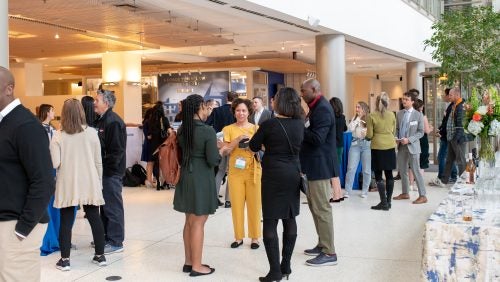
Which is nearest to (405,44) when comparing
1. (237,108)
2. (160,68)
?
(160,68)

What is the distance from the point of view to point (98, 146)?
4.63 m

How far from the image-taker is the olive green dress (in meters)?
4.22

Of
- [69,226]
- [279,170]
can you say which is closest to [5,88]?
[279,170]

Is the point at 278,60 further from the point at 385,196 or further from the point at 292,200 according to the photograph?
the point at 292,200

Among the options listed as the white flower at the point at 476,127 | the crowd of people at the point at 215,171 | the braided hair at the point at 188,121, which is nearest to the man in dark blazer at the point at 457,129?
the crowd of people at the point at 215,171

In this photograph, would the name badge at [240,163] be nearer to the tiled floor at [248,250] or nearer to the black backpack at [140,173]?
the tiled floor at [248,250]

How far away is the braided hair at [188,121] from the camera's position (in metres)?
4.21

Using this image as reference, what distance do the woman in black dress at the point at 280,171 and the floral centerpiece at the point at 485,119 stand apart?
124cm

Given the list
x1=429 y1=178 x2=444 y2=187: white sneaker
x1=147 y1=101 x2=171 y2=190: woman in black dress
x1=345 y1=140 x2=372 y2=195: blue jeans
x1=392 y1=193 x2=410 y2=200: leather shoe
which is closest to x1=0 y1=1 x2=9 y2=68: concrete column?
x1=147 y1=101 x2=171 y2=190: woman in black dress

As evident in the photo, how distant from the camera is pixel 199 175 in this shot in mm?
4266

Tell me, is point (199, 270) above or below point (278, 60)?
below

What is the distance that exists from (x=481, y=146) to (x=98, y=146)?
311 cm

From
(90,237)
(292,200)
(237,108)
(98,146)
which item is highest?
(237,108)

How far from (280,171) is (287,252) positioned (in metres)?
0.66
